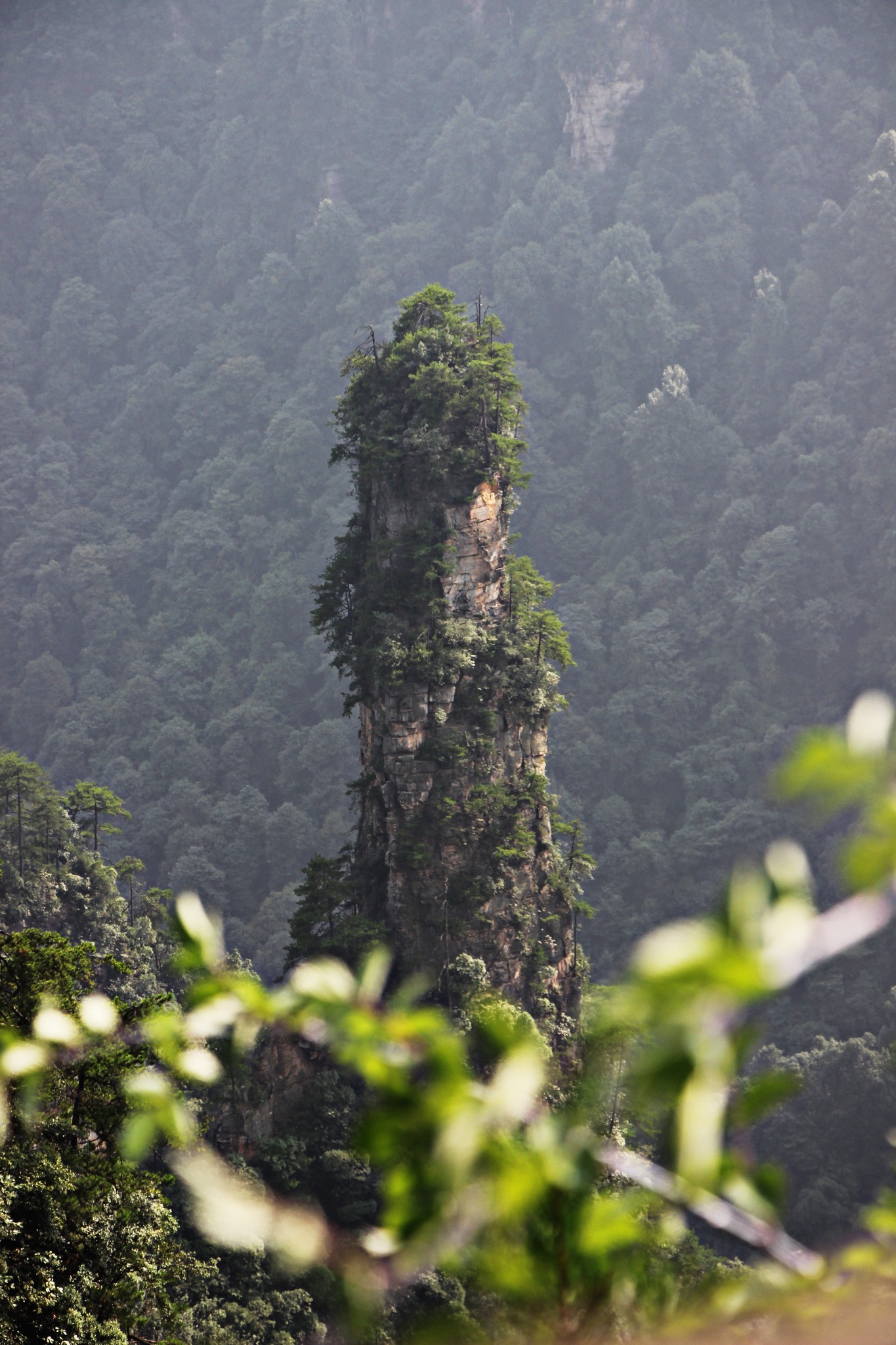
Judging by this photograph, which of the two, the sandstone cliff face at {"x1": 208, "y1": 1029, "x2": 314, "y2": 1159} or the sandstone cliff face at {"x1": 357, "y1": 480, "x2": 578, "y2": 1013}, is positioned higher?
the sandstone cliff face at {"x1": 357, "y1": 480, "x2": 578, "y2": 1013}

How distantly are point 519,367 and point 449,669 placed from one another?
34236mm

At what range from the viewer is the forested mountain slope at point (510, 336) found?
3784 cm

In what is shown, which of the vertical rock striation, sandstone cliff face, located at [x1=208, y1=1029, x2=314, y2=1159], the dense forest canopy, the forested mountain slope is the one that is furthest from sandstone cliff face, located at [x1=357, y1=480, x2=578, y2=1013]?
the forested mountain slope

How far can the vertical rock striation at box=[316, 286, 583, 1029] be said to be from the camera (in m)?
15.7

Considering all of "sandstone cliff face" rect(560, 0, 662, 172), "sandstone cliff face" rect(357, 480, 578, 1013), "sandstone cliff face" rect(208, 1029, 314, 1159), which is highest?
"sandstone cliff face" rect(560, 0, 662, 172)

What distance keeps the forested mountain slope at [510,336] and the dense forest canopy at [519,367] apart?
0.47 feet

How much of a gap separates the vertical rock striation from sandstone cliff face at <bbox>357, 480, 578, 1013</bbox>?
25mm

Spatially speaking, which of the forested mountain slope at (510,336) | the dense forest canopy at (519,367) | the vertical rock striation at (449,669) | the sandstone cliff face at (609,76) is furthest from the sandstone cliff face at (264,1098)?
the sandstone cliff face at (609,76)

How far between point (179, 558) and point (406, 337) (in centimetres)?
3117

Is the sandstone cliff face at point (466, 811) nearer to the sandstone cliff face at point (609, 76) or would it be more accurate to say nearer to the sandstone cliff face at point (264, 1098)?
the sandstone cliff face at point (264, 1098)

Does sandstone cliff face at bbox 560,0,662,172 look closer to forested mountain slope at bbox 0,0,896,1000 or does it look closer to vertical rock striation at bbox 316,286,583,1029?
forested mountain slope at bbox 0,0,896,1000

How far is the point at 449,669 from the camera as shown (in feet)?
51.2

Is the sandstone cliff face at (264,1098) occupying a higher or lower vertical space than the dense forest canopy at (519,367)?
lower

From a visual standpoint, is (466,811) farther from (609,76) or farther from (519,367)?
(609,76)
